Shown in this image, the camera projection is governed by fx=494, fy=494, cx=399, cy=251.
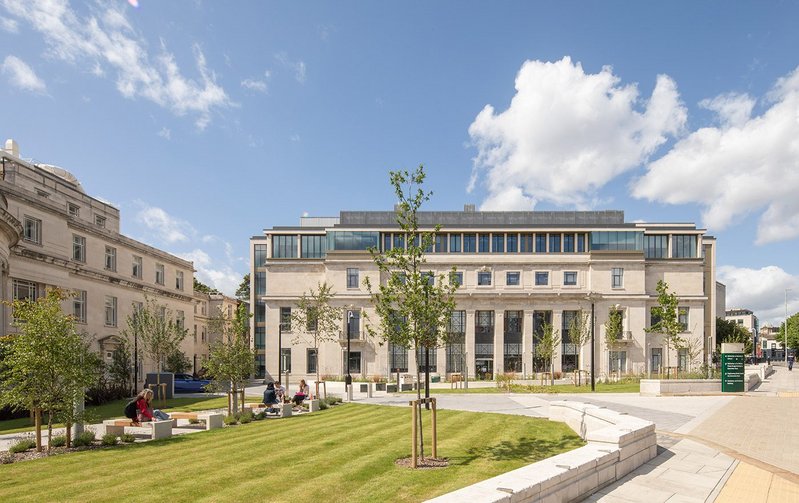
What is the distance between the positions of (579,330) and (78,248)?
147ft

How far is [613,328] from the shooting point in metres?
53.2

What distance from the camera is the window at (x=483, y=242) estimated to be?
193 feet

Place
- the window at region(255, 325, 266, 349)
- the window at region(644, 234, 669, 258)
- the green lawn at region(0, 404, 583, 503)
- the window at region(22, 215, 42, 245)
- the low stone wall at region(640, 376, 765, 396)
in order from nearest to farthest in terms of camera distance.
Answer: the green lawn at region(0, 404, 583, 503) → the low stone wall at region(640, 376, 765, 396) → the window at region(22, 215, 42, 245) → the window at region(644, 234, 669, 258) → the window at region(255, 325, 266, 349)

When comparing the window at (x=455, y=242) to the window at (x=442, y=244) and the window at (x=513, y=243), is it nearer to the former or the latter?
the window at (x=442, y=244)

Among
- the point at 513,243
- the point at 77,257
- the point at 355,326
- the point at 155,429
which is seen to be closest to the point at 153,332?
the point at 77,257

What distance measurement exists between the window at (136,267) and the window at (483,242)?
36.1m

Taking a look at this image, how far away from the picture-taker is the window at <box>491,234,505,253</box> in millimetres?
58719

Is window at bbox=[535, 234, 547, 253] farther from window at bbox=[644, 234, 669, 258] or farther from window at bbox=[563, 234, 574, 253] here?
window at bbox=[644, 234, 669, 258]

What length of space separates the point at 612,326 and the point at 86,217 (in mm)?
52680

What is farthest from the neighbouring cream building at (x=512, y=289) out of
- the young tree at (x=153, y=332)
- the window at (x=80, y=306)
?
the window at (x=80, y=306)

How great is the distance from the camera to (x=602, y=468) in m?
9.73

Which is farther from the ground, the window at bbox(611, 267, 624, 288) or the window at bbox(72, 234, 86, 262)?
the window at bbox(72, 234, 86, 262)

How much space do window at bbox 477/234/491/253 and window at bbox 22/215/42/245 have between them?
Answer: 42.2m

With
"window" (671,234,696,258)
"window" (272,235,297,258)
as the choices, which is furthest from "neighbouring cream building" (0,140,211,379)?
"window" (671,234,696,258)
